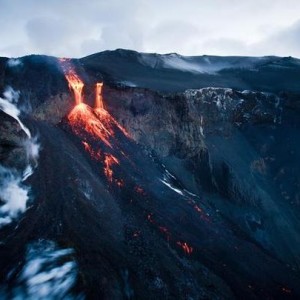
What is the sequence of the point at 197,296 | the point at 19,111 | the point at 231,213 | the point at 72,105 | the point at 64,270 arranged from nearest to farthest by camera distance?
the point at 64,270 < the point at 197,296 < the point at 19,111 < the point at 72,105 < the point at 231,213

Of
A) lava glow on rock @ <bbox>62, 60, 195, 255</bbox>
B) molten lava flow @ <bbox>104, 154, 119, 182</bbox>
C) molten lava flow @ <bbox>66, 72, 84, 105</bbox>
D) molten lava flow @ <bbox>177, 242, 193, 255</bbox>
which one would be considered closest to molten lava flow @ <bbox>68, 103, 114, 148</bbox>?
lava glow on rock @ <bbox>62, 60, 195, 255</bbox>

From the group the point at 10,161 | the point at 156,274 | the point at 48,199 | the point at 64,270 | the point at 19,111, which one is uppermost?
the point at 19,111

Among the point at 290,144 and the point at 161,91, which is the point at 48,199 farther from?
the point at 290,144

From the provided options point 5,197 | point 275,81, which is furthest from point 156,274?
point 275,81

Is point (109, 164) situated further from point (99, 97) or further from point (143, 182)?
point (99, 97)

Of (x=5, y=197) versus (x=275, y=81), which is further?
(x=275, y=81)

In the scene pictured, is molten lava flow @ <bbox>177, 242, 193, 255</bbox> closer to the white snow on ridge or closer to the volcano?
the volcano

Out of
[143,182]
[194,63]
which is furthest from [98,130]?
[194,63]
